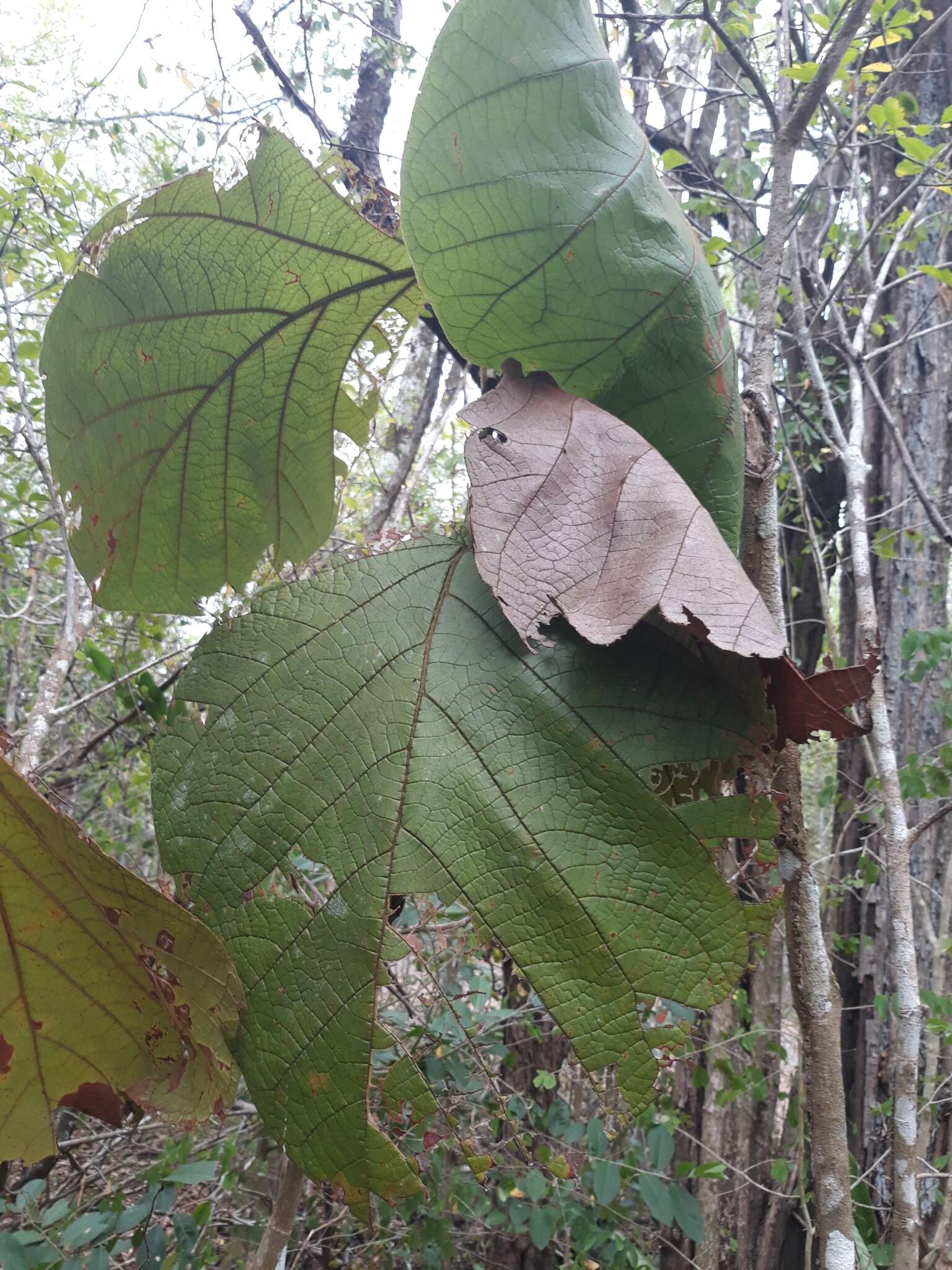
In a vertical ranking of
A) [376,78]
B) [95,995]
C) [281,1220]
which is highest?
[376,78]

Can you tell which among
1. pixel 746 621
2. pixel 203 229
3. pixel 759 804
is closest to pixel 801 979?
pixel 759 804

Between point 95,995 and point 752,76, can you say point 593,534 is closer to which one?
point 95,995

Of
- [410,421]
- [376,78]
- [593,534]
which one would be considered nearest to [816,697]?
[593,534]

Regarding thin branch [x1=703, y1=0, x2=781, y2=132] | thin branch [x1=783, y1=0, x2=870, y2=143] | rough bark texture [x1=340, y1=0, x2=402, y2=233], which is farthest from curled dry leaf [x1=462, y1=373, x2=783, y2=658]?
rough bark texture [x1=340, y1=0, x2=402, y2=233]

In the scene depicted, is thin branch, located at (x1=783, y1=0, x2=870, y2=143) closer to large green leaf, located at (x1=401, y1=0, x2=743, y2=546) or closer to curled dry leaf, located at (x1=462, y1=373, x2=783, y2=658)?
large green leaf, located at (x1=401, y1=0, x2=743, y2=546)

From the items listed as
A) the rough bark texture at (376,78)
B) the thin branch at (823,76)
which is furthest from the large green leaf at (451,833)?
the rough bark texture at (376,78)

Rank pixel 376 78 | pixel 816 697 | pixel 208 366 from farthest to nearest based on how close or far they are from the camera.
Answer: pixel 376 78 < pixel 208 366 < pixel 816 697

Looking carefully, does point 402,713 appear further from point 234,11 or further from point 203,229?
point 234,11
